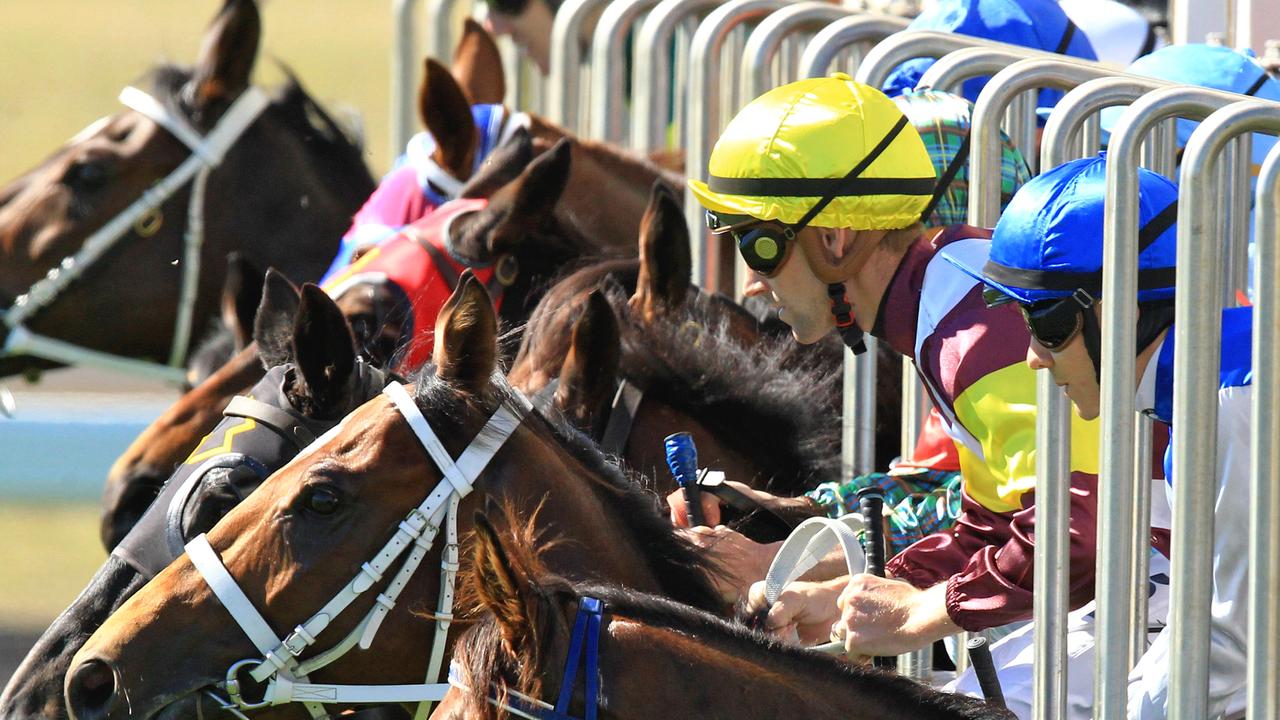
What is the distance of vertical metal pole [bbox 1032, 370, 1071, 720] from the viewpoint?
248 centimetres

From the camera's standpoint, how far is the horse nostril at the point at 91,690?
263cm

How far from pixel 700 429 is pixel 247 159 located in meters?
2.50

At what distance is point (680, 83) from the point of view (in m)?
5.36

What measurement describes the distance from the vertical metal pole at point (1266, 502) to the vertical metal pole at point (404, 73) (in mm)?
4542

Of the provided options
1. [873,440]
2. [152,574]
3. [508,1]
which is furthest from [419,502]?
[508,1]

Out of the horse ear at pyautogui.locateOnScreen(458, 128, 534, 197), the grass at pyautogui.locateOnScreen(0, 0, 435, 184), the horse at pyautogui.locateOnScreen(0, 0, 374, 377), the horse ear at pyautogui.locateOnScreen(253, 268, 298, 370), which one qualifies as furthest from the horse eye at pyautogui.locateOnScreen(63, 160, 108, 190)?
the grass at pyautogui.locateOnScreen(0, 0, 435, 184)

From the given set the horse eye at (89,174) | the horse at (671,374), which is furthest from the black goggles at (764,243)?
the horse eye at (89,174)

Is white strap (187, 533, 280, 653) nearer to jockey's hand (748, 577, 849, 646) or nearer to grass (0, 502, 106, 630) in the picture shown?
jockey's hand (748, 577, 849, 646)

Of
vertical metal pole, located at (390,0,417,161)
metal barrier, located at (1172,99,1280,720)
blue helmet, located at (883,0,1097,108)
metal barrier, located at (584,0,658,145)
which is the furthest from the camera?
vertical metal pole, located at (390,0,417,161)

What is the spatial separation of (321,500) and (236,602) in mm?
197

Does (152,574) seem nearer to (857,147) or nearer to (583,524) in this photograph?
(583,524)

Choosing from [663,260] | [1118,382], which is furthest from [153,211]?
[1118,382]

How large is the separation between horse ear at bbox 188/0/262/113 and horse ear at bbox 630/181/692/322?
7.18 ft

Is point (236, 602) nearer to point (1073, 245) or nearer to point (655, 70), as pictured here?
point (1073, 245)
